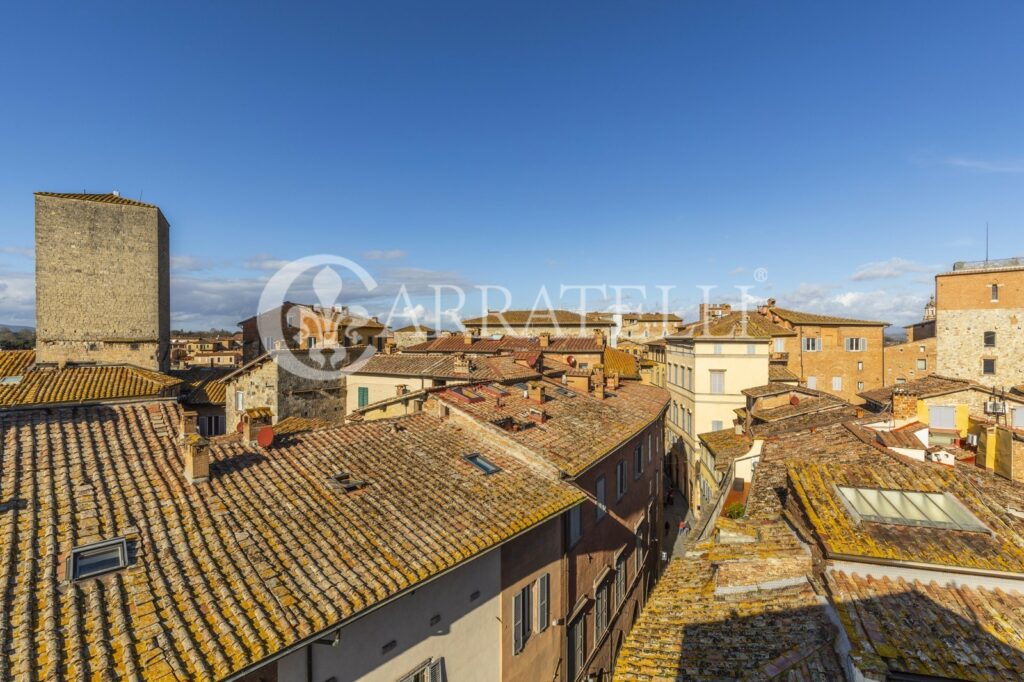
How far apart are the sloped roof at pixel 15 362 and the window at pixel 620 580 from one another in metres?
28.2

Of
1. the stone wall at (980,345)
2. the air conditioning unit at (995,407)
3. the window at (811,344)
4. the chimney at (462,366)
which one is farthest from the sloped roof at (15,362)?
the stone wall at (980,345)

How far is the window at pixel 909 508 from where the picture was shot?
6.60 metres

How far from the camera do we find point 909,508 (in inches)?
284

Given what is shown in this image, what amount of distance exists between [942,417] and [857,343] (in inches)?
1238

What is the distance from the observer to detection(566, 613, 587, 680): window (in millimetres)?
11234

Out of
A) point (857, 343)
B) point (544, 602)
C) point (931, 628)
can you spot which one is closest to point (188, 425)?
point (544, 602)

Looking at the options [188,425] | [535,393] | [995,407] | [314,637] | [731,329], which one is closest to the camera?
[314,637]

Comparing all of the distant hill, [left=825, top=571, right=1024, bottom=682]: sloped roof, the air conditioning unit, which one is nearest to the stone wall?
the air conditioning unit

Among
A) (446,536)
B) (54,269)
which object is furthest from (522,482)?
(54,269)

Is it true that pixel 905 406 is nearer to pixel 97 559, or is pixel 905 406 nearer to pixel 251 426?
pixel 251 426

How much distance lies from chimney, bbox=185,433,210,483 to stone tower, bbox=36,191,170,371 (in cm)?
2771

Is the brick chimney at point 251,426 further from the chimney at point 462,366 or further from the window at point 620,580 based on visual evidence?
the window at point 620,580

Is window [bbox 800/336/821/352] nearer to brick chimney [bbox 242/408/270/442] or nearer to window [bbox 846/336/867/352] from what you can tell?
window [bbox 846/336/867/352]

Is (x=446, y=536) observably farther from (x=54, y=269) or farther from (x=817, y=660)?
(x=54, y=269)
